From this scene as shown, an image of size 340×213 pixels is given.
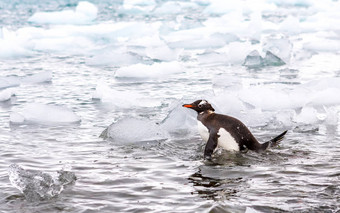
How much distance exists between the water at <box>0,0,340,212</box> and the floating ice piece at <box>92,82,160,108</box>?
2cm

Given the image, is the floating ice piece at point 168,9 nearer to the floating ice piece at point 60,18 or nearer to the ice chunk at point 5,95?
the floating ice piece at point 60,18

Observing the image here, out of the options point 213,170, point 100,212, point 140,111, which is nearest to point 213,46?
point 140,111

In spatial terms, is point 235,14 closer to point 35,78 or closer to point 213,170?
point 35,78

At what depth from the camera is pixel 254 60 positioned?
40.9 feet

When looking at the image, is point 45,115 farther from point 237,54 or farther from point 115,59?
point 237,54

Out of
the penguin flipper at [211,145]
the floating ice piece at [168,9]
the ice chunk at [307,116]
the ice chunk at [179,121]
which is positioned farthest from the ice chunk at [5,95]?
the floating ice piece at [168,9]

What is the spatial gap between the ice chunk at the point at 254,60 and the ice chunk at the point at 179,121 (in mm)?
5198

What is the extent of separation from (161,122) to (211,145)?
144cm

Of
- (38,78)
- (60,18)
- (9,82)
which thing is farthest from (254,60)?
(60,18)

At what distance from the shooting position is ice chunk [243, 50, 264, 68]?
12.4 m

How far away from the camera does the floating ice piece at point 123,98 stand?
8.67m

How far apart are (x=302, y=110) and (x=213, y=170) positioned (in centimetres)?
282

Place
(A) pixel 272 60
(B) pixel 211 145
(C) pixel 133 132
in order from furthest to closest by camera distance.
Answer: (A) pixel 272 60 → (C) pixel 133 132 → (B) pixel 211 145

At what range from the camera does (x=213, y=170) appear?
5461 mm
